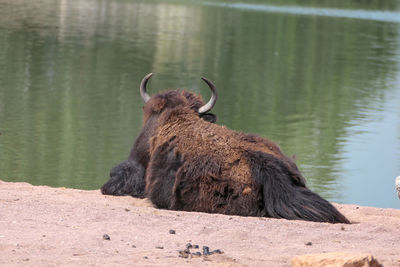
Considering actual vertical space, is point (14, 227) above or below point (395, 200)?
above

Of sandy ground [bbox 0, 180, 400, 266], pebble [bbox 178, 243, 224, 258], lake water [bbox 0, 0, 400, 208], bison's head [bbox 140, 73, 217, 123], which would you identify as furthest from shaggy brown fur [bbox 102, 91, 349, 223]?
lake water [bbox 0, 0, 400, 208]

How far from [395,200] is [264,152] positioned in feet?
15.4

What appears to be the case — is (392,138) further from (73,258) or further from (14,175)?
(73,258)

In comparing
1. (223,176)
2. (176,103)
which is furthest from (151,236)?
(176,103)

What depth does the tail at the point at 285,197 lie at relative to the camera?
7145mm

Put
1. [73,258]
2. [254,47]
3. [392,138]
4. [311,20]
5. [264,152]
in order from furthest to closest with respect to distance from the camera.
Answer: [311,20] < [254,47] < [392,138] < [264,152] < [73,258]

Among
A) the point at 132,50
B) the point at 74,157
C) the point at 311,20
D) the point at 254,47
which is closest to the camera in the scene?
the point at 74,157

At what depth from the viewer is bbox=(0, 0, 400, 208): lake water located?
1244 centimetres

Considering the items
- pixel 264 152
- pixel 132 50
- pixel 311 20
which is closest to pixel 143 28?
pixel 132 50

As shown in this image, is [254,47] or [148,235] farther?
[254,47]

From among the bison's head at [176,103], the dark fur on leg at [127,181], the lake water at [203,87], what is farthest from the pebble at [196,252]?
the lake water at [203,87]

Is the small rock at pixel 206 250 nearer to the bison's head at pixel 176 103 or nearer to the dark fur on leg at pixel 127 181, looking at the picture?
the dark fur on leg at pixel 127 181

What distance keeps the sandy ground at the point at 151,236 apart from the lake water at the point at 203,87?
375 cm

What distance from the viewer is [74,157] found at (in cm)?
1224
